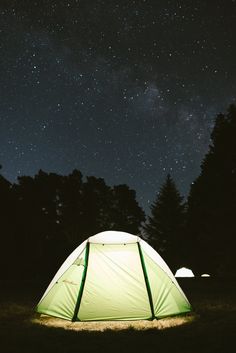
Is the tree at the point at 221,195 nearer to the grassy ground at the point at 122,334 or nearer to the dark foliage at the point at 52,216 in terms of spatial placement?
the dark foliage at the point at 52,216

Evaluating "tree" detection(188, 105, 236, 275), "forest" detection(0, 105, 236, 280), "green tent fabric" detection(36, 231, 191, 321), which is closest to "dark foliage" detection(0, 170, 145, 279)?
"forest" detection(0, 105, 236, 280)

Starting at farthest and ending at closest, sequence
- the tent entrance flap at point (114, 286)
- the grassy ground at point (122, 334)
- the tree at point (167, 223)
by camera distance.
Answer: the tree at point (167, 223) < the tent entrance flap at point (114, 286) < the grassy ground at point (122, 334)

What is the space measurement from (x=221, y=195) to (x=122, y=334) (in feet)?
64.4

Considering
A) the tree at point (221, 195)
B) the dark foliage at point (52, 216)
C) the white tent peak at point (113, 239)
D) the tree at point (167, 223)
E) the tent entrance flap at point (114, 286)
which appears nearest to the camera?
the tent entrance flap at point (114, 286)

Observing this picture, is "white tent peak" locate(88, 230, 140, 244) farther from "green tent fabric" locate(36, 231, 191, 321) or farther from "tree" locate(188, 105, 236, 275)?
"tree" locate(188, 105, 236, 275)

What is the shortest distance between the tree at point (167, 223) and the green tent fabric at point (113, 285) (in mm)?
32474

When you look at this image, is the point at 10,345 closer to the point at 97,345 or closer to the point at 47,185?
the point at 97,345

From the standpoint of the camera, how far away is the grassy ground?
529 cm

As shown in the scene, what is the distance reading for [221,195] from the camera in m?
24.6

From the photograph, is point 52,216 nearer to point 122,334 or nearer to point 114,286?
point 114,286

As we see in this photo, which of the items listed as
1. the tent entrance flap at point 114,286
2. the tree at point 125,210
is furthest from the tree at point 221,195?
the tree at point 125,210

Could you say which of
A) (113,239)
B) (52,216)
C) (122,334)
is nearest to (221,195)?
(113,239)

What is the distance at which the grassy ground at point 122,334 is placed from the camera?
5.29 m

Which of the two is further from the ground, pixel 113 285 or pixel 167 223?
pixel 167 223
